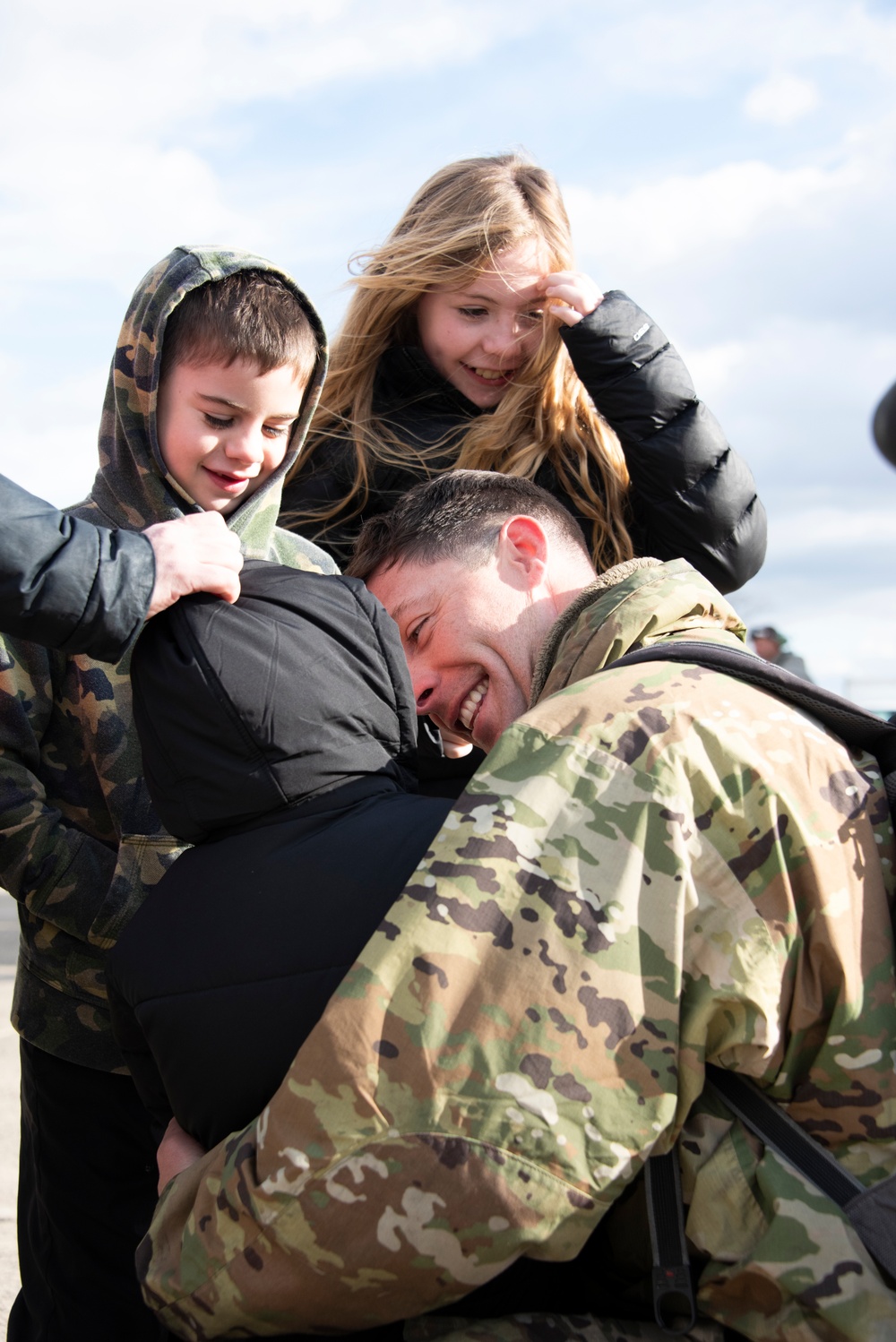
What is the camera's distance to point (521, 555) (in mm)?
2508

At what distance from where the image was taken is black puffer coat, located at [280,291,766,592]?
9.91ft

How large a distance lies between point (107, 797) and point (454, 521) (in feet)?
3.01

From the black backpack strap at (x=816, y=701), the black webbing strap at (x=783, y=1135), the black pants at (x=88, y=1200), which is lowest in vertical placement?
Answer: the black pants at (x=88, y=1200)

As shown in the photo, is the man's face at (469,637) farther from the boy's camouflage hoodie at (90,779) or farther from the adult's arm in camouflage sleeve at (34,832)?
the adult's arm in camouflage sleeve at (34,832)

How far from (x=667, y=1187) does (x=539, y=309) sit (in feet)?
8.06

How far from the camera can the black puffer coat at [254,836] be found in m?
1.53

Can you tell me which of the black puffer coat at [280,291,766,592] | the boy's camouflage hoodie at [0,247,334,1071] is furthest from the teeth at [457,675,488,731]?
the black puffer coat at [280,291,766,592]

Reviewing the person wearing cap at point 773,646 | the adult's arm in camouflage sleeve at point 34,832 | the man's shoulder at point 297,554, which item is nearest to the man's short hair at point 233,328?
the man's shoulder at point 297,554

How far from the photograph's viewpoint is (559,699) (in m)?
1.56

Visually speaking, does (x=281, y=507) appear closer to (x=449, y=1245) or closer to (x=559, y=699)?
(x=559, y=699)

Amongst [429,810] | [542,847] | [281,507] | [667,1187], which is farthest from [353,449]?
[667,1187]

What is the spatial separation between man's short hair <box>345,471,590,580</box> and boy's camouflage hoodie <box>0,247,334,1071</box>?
28 centimetres

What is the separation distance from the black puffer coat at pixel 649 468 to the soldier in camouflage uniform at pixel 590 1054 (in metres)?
1.57

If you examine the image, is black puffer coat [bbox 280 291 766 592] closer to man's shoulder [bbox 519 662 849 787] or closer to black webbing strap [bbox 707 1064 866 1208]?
man's shoulder [bbox 519 662 849 787]
